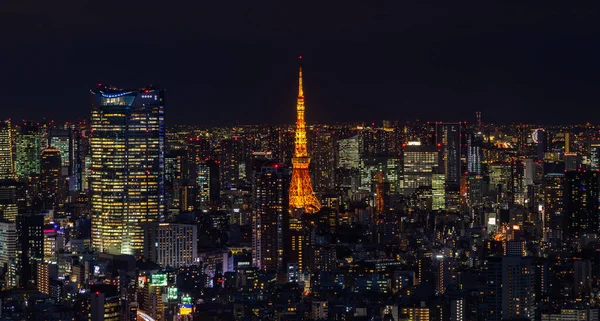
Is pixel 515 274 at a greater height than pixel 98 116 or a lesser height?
lesser

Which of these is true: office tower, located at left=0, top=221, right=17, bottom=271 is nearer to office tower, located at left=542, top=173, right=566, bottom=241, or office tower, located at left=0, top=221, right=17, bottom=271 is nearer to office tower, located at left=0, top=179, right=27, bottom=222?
office tower, located at left=0, top=179, right=27, bottom=222

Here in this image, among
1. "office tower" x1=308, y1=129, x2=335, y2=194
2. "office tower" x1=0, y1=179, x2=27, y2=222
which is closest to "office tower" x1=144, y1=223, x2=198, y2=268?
"office tower" x1=0, y1=179, x2=27, y2=222

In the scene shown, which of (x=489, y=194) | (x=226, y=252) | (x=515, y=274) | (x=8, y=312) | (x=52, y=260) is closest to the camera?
(x=8, y=312)

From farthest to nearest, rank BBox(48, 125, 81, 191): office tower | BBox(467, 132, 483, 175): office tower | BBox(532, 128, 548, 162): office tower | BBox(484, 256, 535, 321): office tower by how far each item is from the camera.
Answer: BBox(467, 132, 483, 175): office tower → BBox(532, 128, 548, 162): office tower → BBox(48, 125, 81, 191): office tower → BBox(484, 256, 535, 321): office tower

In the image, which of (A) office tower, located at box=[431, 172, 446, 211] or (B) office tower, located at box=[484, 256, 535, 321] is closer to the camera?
(B) office tower, located at box=[484, 256, 535, 321]

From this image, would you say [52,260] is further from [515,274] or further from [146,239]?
[515,274]

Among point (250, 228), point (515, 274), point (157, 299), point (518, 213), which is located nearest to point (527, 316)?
point (515, 274)

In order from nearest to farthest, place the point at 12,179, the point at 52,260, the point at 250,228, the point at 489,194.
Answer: the point at 52,260, the point at 250,228, the point at 12,179, the point at 489,194

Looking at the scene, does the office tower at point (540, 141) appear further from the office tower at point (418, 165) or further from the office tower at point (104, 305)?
the office tower at point (104, 305)

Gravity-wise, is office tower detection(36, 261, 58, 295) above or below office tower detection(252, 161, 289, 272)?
below
